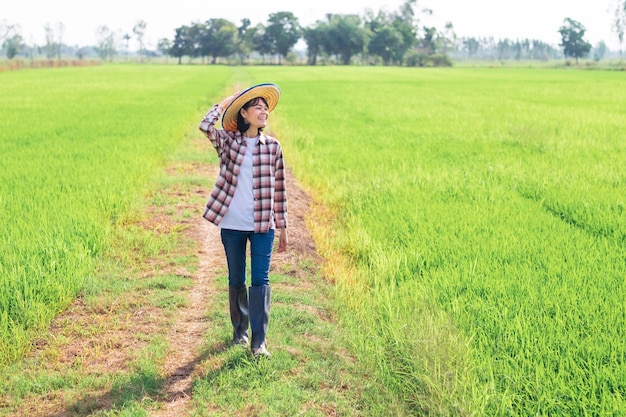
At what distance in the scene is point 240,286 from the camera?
409 centimetres

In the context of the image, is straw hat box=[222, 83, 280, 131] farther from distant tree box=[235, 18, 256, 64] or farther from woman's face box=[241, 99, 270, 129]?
distant tree box=[235, 18, 256, 64]

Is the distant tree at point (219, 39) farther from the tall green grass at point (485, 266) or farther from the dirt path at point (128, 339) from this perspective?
the dirt path at point (128, 339)

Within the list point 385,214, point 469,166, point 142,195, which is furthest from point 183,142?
point 385,214

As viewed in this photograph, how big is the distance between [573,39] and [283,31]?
50.3 meters

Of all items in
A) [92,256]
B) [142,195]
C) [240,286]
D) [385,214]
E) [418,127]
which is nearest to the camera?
[240,286]

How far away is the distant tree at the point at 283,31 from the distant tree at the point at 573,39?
46.3 meters

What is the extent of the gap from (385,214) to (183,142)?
24.1ft

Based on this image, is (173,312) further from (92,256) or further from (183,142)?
(183,142)

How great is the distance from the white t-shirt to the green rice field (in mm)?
1042

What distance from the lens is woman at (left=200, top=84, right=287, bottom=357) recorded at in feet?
12.4

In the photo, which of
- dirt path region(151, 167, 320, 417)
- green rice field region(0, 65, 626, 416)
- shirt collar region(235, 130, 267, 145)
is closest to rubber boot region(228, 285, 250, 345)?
dirt path region(151, 167, 320, 417)

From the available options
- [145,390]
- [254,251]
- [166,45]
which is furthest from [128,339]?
[166,45]

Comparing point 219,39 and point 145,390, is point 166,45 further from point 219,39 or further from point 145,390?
point 145,390

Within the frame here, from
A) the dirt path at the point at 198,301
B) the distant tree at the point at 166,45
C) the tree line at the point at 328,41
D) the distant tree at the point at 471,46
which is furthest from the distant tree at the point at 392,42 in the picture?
the dirt path at the point at 198,301
